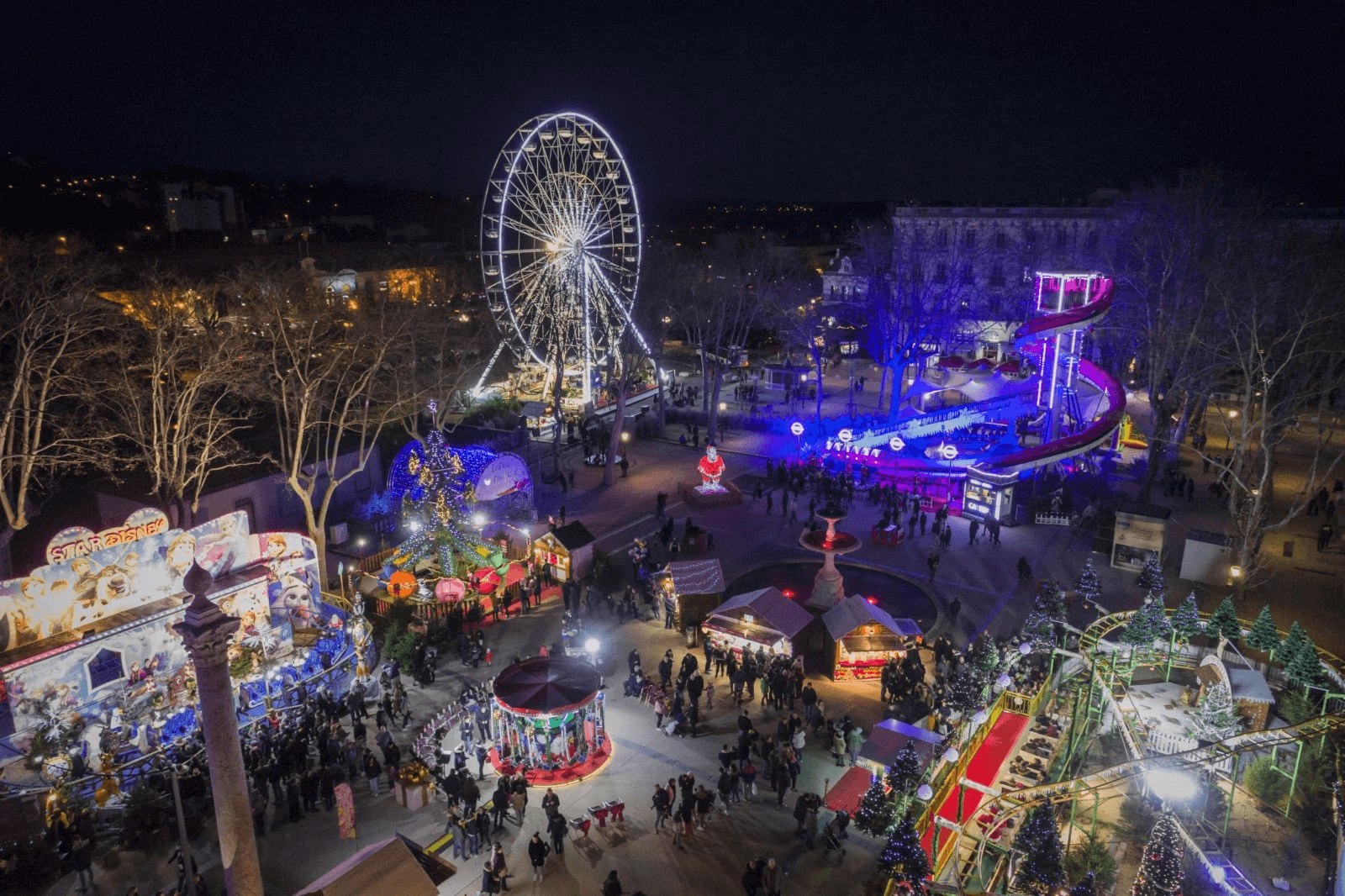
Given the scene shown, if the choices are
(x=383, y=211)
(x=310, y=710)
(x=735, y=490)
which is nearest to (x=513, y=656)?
(x=310, y=710)

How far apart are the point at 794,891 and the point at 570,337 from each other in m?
25.7

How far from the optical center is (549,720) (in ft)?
45.0

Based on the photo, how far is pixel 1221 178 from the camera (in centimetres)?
2703

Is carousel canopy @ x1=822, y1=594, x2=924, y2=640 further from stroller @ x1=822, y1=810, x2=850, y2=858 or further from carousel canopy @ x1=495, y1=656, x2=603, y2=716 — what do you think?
carousel canopy @ x1=495, y1=656, x2=603, y2=716

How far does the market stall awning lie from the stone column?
8.52 meters

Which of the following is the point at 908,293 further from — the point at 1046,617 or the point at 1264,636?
the point at 1264,636

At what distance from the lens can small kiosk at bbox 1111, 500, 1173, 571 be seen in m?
22.0

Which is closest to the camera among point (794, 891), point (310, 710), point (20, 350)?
point (794, 891)

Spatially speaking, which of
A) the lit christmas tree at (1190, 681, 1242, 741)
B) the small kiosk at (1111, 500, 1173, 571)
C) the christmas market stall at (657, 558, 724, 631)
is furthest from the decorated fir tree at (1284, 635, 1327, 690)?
the christmas market stall at (657, 558, 724, 631)

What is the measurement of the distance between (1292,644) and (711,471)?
1631 cm

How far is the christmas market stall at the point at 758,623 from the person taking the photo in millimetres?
17219

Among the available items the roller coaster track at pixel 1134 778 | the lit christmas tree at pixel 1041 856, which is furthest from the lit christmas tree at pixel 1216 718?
the lit christmas tree at pixel 1041 856

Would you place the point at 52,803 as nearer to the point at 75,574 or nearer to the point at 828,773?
the point at 75,574

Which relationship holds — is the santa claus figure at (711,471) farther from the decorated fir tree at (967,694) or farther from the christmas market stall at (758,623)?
the decorated fir tree at (967,694)
